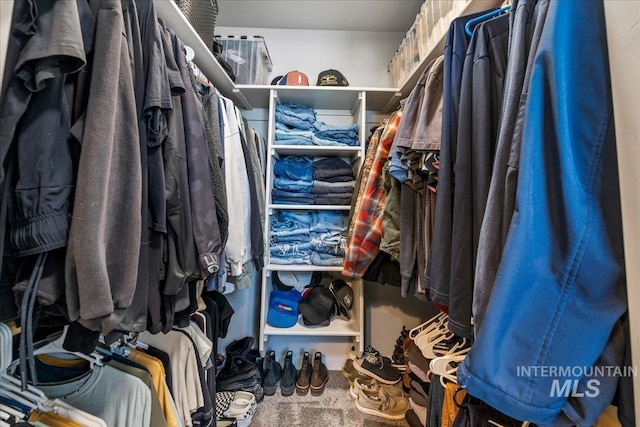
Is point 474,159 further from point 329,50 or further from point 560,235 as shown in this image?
point 329,50

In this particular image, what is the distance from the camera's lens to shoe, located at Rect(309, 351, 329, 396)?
148cm

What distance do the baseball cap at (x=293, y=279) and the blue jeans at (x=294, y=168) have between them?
1.97 ft

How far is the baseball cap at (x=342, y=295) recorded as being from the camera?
1553 millimetres

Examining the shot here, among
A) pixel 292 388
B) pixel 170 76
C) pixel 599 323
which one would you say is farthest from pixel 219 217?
pixel 292 388

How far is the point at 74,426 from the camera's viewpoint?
56cm

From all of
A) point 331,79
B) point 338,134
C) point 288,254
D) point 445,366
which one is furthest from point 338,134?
point 445,366

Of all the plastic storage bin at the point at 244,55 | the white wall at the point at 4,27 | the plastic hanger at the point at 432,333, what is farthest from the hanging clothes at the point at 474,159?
the plastic storage bin at the point at 244,55

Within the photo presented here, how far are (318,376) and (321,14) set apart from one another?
84.1 inches

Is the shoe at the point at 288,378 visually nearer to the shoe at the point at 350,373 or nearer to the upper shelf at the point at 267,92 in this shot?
the shoe at the point at 350,373

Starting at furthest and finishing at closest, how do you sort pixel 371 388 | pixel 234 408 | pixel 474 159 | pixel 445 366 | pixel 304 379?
pixel 304 379, pixel 371 388, pixel 234 408, pixel 445 366, pixel 474 159

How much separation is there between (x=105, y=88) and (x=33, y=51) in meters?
0.09

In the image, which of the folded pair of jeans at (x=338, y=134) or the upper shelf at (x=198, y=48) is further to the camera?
the folded pair of jeans at (x=338, y=134)

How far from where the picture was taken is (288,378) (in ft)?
4.93

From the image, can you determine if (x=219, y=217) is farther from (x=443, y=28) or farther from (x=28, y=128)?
(x=443, y=28)
